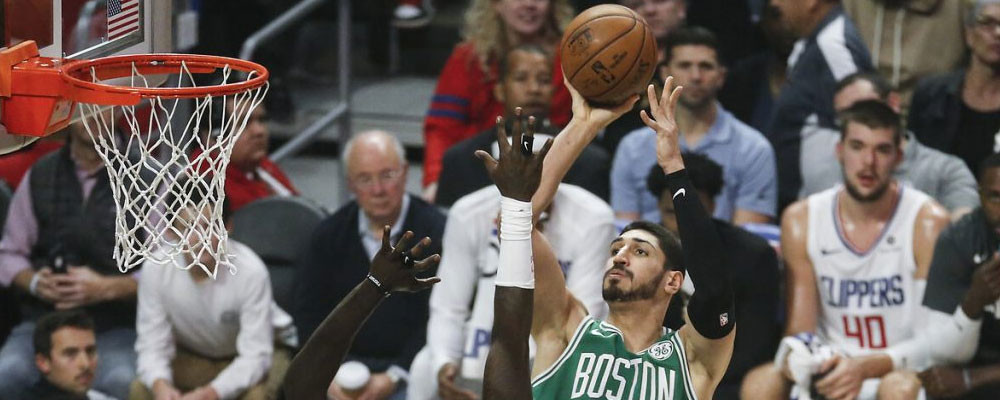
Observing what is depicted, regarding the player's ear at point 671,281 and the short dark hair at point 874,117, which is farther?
the short dark hair at point 874,117

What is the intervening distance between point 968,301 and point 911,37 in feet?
5.92

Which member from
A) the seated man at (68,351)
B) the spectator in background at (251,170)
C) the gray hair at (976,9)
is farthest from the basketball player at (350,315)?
the gray hair at (976,9)

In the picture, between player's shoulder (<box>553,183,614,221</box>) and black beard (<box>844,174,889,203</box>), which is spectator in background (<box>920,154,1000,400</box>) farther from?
player's shoulder (<box>553,183,614,221</box>)

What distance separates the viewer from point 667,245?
500cm

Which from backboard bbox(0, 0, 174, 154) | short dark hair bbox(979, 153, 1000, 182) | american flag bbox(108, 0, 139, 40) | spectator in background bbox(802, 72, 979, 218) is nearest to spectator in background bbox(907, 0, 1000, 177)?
spectator in background bbox(802, 72, 979, 218)

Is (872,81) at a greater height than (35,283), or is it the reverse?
(872,81)

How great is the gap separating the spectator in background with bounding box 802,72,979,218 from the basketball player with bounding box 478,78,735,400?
2.13 m

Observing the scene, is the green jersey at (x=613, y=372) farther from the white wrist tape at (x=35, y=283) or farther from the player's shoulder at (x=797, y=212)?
the white wrist tape at (x=35, y=283)

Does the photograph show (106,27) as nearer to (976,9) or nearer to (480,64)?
(480,64)

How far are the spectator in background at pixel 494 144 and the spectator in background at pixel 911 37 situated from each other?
1.56 meters

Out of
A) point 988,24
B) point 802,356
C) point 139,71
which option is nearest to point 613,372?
point 802,356

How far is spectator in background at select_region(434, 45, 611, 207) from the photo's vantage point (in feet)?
22.6

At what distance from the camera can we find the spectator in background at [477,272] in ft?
20.5

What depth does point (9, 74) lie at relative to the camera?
183 inches
